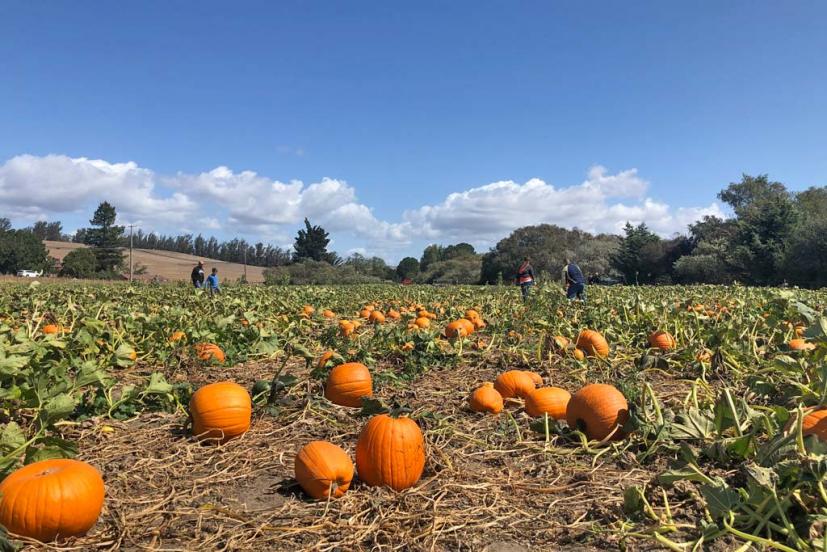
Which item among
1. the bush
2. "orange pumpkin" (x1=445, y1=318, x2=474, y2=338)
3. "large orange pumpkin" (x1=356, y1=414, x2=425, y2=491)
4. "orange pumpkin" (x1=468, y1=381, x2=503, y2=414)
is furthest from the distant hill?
"large orange pumpkin" (x1=356, y1=414, x2=425, y2=491)

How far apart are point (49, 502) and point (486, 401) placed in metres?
2.64

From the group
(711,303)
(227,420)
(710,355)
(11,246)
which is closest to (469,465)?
(227,420)

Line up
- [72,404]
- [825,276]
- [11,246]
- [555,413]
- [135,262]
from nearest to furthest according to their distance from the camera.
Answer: [72,404], [555,413], [825,276], [11,246], [135,262]

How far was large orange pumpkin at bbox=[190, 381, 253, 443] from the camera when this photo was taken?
11.2ft

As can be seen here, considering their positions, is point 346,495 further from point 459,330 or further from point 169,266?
point 169,266

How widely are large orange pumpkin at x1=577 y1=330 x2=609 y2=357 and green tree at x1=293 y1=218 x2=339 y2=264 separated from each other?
78.1 metres

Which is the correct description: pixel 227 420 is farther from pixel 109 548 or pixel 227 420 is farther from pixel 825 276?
pixel 825 276

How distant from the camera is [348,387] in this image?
4.16 meters

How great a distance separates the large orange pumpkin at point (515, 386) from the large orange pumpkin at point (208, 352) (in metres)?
2.87

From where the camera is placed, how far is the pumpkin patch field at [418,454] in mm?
2254

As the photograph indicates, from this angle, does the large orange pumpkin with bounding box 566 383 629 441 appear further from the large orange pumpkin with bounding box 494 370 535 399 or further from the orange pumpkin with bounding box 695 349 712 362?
the orange pumpkin with bounding box 695 349 712 362

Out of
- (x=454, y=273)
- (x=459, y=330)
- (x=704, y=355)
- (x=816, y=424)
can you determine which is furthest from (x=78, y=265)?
(x=816, y=424)

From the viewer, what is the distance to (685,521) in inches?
91.7

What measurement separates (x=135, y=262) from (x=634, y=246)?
256 feet
